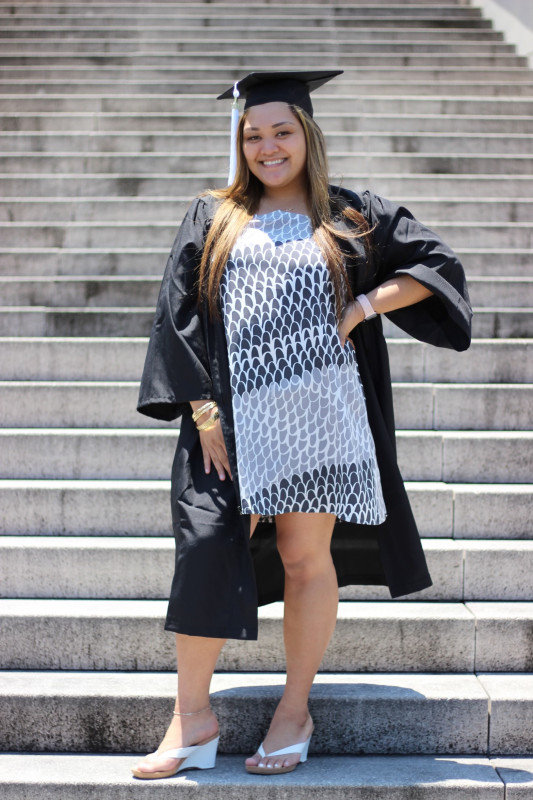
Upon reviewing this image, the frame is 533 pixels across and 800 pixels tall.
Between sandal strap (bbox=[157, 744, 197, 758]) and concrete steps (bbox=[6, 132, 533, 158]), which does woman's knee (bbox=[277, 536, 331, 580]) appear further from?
concrete steps (bbox=[6, 132, 533, 158])

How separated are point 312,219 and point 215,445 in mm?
689

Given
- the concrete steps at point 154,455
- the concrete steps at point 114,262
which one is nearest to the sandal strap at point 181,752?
the concrete steps at point 154,455

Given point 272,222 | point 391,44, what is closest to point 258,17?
point 391,44

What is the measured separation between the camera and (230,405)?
2.42 m

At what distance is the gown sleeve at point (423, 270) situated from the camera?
246 centimetres

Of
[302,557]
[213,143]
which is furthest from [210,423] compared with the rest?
[213,143]

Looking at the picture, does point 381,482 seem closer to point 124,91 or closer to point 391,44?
point 124,91

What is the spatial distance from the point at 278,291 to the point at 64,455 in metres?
1.65

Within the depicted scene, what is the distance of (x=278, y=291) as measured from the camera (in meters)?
2.38

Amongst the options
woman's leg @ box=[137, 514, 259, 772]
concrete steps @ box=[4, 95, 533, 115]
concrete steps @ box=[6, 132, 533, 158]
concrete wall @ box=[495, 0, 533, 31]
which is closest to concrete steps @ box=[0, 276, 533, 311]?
concrete steps @ box=[6, 132, 533, 158]

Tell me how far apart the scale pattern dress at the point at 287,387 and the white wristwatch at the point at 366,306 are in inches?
4.3

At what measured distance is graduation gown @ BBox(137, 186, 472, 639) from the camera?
92.7 inches

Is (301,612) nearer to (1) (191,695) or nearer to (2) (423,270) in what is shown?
(1) (191,695)

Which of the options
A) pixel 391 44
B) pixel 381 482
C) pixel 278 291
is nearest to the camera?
pixel 278 291
